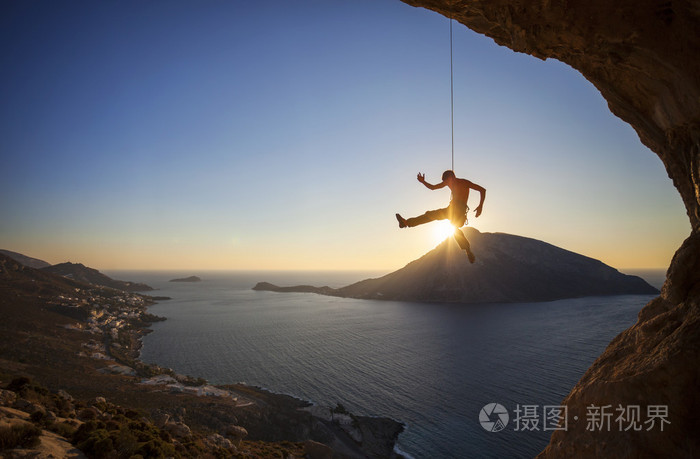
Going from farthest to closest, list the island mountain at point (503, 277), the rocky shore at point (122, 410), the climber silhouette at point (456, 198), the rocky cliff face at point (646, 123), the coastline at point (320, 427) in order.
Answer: the island mountain at point (503, 277) < the coastline at point (320, 427) < the rocky shore at point (122, 410) < the climber silhouette at point (456, 198) < the rocky cliff face at point (646, 123)

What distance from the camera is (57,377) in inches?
1184

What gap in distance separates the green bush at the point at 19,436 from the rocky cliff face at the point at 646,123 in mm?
13783

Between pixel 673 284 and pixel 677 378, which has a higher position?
pixel 673 284

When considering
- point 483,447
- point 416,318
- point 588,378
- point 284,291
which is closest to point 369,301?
point 416,318

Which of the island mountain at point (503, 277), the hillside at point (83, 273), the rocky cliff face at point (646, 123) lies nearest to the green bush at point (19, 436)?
the rocky cliff face at point (646, 123)

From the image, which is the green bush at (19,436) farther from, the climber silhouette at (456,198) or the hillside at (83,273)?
the hillside at (83,273)

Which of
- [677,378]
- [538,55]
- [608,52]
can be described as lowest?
[677,378]

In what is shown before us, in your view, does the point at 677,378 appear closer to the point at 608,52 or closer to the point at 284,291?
the point at 608,52

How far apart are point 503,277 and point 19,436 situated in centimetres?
13926

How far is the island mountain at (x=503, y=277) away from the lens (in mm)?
120938

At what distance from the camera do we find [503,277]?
5025 inches

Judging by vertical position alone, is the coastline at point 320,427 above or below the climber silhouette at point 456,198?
below

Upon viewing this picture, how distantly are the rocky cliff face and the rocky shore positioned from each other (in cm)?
1420

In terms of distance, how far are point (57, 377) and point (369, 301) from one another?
110090 millimetres
